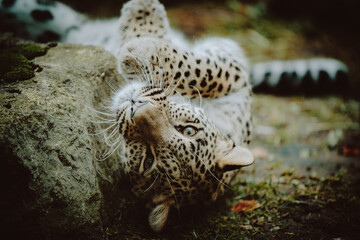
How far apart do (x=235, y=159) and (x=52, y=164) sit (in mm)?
1491

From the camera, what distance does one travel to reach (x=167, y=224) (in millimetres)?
2842

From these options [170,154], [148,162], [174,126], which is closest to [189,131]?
[174,126]

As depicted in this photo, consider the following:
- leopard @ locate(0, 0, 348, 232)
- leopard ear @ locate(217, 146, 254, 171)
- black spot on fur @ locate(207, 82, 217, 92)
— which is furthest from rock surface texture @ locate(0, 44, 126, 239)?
black spot on fur @ locate(207, 82, 217, 92)

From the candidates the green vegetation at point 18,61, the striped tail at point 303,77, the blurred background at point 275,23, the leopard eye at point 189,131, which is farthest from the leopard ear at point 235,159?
the blurred background at point 275,23

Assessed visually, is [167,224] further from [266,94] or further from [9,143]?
[266,94]

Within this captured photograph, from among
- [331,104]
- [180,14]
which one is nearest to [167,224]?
[331,104]

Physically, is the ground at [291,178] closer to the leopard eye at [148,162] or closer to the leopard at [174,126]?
the leopard at [174,126]

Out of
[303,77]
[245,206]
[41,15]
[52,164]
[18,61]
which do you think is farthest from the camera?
[303,77]

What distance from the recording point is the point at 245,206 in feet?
10.6

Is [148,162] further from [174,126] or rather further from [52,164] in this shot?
[52,164]

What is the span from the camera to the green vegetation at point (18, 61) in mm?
2652

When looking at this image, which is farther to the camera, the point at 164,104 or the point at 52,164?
the point at 164,104

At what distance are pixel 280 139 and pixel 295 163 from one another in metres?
0.72

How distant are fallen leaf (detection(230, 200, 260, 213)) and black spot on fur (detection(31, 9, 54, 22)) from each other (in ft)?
11.4
